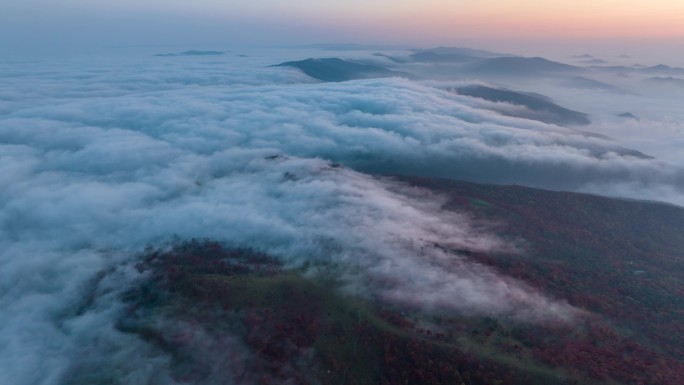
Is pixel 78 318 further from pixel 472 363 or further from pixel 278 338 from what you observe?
pixel 472 363

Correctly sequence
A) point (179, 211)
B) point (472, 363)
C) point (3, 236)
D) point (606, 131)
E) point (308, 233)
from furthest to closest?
point (606, 131) < point (179, 211) < point (3, 236) < point (308, 233) < point (472, 363)

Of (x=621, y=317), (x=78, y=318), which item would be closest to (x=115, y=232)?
(x=78, y=318)

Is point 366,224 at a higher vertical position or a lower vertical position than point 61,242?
higher

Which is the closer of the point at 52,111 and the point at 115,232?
the point at 115,232

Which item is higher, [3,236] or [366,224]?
[366,224]

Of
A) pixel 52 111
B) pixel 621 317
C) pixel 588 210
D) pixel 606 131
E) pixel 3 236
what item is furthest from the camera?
pixel 606 131

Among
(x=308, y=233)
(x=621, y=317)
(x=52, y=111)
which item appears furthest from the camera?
(x=52, y=111)

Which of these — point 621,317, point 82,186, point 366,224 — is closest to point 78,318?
point 366,224

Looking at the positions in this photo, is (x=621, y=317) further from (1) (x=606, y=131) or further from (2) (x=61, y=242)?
(1) (x=606, y=131)

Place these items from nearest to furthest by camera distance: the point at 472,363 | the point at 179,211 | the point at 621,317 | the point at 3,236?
the point at 472,363 < the point at 621,317 < the point at 3,236 < the point at 179,211
